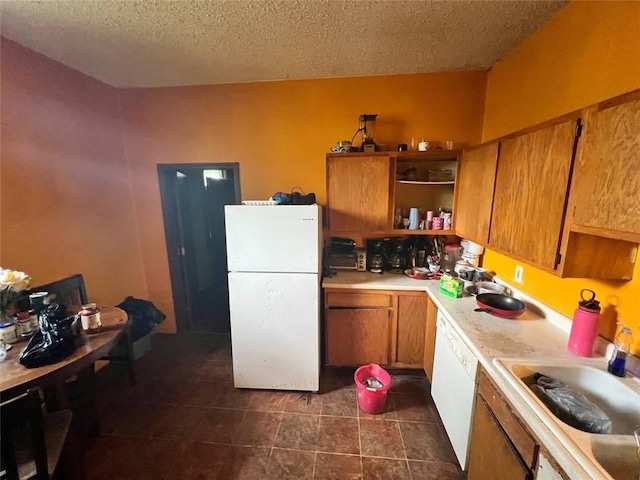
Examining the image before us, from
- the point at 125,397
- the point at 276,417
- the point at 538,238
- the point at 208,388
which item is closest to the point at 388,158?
the point at 538,238

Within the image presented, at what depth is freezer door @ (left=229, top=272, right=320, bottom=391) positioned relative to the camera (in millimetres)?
2080

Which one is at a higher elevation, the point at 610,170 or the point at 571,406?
the point at 610,170

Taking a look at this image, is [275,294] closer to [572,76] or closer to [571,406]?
[571,406]

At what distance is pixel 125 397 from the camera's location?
219 cm

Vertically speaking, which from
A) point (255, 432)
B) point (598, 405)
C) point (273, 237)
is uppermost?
point (273, 237)

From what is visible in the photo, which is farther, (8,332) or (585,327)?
(8,332)

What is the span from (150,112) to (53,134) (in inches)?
32.8

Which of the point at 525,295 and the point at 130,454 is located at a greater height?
the point at 525,295

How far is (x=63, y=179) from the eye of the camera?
2.14 metres

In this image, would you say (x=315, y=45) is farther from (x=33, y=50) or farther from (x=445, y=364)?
(x=445, y=364)

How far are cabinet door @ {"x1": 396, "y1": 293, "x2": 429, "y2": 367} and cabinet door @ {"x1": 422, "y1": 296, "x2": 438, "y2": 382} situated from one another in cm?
5

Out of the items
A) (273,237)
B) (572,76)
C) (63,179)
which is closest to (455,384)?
(273,237)

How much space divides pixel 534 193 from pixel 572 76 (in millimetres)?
740

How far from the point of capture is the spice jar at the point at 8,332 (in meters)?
1.44
